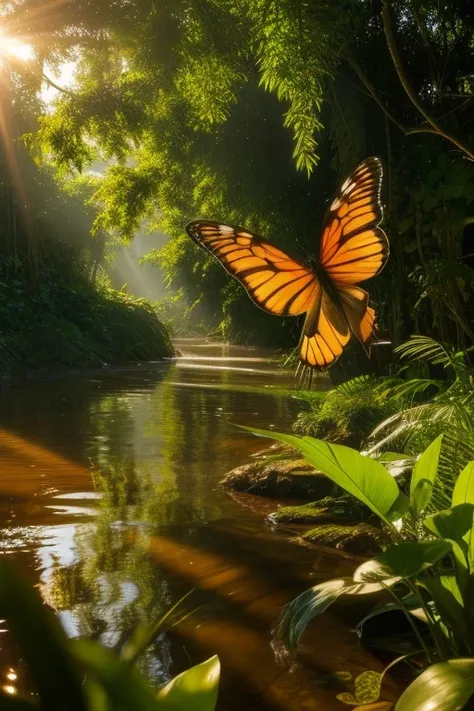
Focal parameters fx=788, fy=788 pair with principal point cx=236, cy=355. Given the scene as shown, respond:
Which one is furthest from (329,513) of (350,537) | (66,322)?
(66,322)

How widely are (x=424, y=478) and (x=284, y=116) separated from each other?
269 centimetres

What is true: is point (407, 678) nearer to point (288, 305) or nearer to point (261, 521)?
point (288, 305)

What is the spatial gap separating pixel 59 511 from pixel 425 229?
248cm

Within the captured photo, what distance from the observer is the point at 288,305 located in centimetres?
223

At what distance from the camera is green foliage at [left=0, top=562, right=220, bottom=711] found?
28cm

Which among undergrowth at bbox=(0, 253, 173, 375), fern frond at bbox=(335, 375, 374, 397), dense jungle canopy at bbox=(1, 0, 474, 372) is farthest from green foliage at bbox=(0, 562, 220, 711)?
undergrowth at bbox=(0, 253, 173, 375)

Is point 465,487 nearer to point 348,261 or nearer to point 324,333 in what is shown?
point 348,261

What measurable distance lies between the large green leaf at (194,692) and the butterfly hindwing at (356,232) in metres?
1.68

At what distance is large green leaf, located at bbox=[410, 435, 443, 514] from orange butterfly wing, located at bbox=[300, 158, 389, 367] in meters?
0.59

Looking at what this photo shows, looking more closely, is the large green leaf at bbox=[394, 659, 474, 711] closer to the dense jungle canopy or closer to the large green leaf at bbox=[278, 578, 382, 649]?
the large green leaf at bbox=[278, 578, 382, 649]

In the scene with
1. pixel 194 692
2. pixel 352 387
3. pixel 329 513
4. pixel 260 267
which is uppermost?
pixel 260 267

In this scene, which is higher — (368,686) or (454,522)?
(454,522)

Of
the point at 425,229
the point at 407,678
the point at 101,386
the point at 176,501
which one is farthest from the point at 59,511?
the point at 101,386

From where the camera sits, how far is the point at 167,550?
2.78 metres
